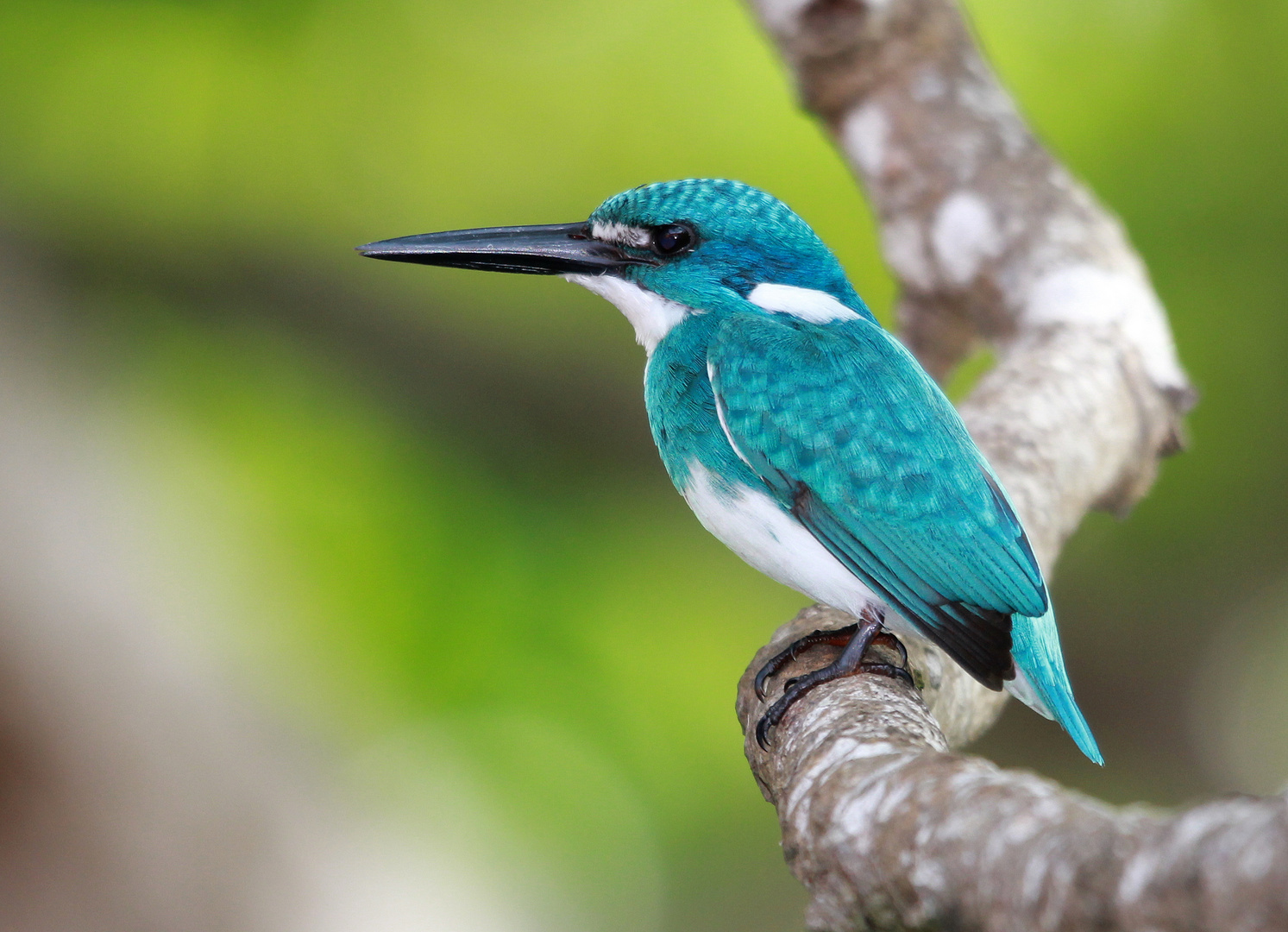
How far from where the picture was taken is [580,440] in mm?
4215

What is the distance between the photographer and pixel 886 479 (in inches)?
65.6

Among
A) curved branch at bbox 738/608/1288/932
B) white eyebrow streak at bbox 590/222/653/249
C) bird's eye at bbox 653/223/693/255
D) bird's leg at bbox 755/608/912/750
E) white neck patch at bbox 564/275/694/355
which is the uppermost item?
white eyebrow streak at bbox 590/222/653/249

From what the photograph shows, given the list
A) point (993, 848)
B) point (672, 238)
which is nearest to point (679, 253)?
point (672, 238)

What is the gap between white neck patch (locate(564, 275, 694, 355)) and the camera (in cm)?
199

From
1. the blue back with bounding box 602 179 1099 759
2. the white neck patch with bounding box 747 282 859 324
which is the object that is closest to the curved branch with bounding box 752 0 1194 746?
the white neck patch with bounding box 747 282 859 324

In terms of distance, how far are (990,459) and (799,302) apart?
0.49 metres

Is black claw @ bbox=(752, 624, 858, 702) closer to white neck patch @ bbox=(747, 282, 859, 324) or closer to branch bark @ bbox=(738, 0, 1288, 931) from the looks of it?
branch bark @ bbox=(738, 0, 1288, 931)

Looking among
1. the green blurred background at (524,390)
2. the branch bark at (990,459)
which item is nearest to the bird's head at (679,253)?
the branch bark at (990,459)

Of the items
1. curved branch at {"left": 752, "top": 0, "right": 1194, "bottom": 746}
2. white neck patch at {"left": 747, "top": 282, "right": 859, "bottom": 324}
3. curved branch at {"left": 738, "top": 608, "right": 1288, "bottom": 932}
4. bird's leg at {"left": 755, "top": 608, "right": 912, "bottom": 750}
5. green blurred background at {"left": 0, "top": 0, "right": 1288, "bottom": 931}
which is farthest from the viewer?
green blurred background at {"left": 0, "top": 0, "right": 1288, "bottom": 931}

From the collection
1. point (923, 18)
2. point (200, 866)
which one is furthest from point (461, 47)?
point (200, 866)

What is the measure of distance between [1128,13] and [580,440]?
2.34 meters

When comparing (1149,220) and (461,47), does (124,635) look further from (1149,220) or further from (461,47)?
(1149,220)

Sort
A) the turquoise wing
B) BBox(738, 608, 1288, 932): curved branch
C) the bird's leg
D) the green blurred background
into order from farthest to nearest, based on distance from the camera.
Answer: the green blurred background, the turquoise wing, the bird's leg, BBox(738, 608, 1288, 932): curved branch

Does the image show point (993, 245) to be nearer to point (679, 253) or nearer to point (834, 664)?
point (679, 253)
